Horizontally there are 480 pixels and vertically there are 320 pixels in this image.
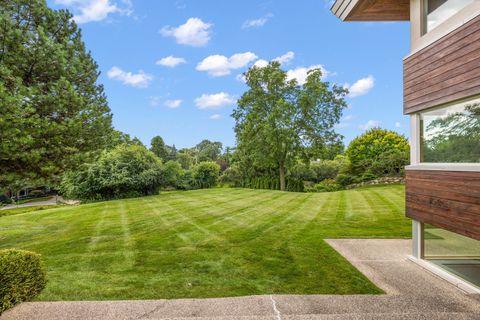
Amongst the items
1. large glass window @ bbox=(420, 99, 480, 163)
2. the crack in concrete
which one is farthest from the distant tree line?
the crack in concrete

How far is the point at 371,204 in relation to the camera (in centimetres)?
1323

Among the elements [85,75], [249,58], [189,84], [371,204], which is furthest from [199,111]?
[85,75]

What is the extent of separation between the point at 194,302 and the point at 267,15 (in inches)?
678

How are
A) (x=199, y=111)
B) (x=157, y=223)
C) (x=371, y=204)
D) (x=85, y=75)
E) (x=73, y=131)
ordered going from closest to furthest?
(x=73, y=131) → (x=85, y=75) → (x=157, y=223) → (x=371, y=204) → (x=199, y=111)

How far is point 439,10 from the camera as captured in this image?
188 inches

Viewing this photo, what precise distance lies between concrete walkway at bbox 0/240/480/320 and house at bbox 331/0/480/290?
3.21 feet

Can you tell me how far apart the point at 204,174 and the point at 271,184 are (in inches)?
308

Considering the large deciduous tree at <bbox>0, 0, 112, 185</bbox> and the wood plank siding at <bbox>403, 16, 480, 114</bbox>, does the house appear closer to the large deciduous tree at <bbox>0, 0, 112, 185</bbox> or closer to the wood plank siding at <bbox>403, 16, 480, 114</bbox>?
the wood plank siding at <bbox>403, 16, 480, 114</bbox>

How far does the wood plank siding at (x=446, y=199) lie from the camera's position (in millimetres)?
3922

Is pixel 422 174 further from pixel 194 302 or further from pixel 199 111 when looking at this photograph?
pixel 199 111

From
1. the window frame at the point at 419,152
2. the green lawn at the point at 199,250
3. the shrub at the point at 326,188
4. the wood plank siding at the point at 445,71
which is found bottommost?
the shrub at the point at 326,188

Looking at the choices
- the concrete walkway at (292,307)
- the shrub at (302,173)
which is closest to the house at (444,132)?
the concrete walkway at (292,307)

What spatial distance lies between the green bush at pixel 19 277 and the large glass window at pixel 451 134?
6554 millimetres

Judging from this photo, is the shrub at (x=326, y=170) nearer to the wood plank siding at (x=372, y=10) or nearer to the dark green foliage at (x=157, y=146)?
the wood plank siding at (x=372, y=10)
